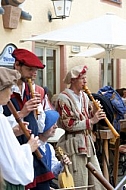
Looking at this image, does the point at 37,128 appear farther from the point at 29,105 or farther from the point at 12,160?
the point at 12,160

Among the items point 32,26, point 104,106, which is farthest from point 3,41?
point 104,106

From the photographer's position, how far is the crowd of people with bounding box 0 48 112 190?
2893mm

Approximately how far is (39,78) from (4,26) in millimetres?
1772

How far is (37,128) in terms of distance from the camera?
3.89m

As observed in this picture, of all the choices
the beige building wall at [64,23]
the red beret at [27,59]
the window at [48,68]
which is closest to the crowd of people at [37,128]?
the red beret at [27,59]

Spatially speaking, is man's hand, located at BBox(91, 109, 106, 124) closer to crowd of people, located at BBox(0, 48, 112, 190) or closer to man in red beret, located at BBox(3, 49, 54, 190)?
crowd of people, located at BBox(0, 48, 112, 190)

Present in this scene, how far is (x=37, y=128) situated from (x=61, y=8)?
4.79m

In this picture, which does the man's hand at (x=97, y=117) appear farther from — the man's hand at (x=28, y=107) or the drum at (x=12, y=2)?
the drum at (x=12, y=2)

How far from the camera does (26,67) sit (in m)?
3.96

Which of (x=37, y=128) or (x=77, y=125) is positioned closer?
(x=37, y=128)

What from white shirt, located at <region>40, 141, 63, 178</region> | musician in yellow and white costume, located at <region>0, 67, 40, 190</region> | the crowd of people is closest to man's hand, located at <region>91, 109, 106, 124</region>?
the crowd of people

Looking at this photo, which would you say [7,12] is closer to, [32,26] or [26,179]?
[32,26]

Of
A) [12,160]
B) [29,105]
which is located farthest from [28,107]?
[12,160]

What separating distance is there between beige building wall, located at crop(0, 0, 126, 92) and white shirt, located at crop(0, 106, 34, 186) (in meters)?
4.48
